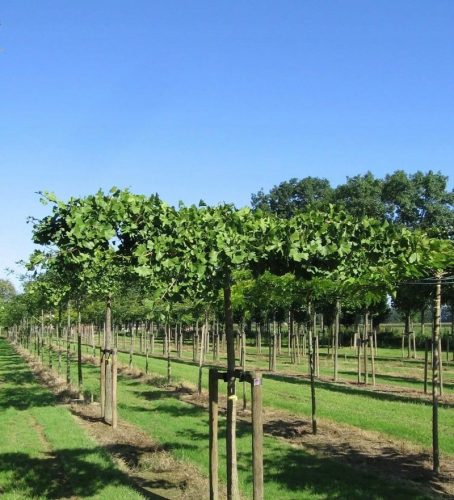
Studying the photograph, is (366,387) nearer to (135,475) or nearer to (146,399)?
(146,399)

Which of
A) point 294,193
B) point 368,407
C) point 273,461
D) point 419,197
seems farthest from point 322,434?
point 294,193

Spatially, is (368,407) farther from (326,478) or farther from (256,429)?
(256,429)

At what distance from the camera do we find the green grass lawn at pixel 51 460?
7773mm

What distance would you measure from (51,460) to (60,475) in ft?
3.34

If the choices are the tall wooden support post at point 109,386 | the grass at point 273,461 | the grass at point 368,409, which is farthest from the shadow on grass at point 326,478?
the tall wooden support post at point 109,386

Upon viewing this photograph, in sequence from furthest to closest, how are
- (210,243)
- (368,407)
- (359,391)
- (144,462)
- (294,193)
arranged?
(294,193) → (359,391) → (368,407) → (144,462) → (210,243)

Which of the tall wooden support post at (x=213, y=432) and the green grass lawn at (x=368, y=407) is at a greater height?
the tall wooden support post at (x=213, y=432)

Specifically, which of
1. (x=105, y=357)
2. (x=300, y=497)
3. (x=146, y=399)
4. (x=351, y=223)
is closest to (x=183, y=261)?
(x=351, y=223)

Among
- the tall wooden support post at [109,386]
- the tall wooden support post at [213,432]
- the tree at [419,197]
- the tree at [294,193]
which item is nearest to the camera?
the tall wooden support post at [213,432]

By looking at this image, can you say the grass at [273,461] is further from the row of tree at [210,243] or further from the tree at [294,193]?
the tree at [294,193]

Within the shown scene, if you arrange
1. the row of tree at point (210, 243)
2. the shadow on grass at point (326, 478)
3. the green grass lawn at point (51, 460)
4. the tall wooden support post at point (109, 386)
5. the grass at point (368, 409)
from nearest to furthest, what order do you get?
1. the row of tree at point (210, 243)
2. the shadow on grass at point (326, 478)
3. the green grass lawn at point (51, 460)
4. the grass at point (368, 409)
5. the tall wooden support post at point (109, 386)

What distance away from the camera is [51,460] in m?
9.52

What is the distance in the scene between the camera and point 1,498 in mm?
7344

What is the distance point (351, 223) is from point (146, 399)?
1207 centimetres
